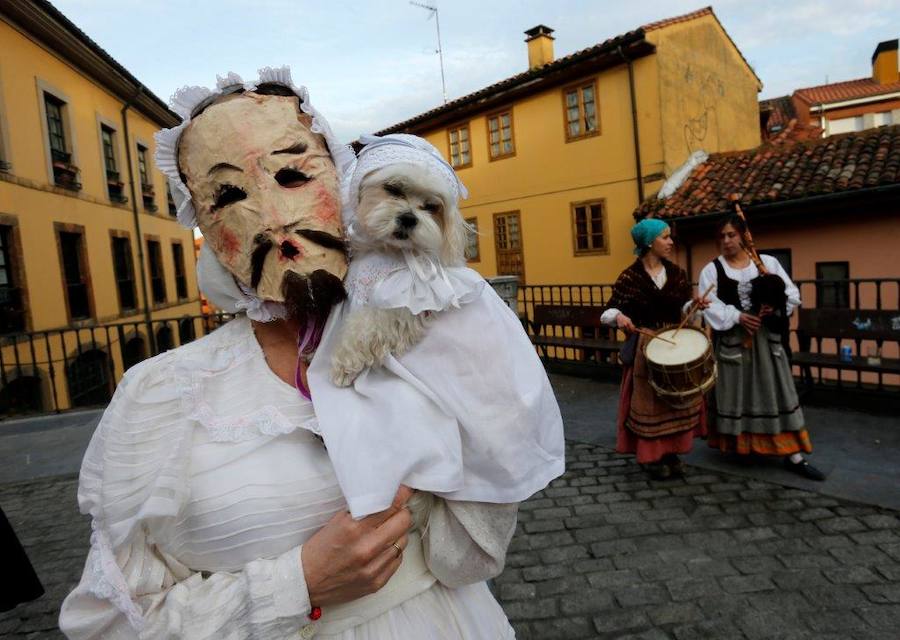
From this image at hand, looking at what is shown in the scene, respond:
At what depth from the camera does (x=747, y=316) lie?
456 centimetres

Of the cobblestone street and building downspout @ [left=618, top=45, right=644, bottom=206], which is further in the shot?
building downspout @ [left=618, top=45, right=644, bottom=206]

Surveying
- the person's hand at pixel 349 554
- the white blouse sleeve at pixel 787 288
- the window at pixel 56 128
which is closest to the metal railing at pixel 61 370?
the window at pixel 56 128

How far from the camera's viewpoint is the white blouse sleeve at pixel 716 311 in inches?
182

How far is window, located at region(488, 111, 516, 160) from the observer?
18359 millimetres

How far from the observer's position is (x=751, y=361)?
4746 millimetres

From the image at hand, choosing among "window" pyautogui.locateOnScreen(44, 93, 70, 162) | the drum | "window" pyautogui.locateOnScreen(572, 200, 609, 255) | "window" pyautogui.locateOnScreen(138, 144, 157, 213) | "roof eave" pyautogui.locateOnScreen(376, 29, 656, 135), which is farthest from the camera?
"window" pyautogui.locateOnScreen(138, 144, 157, 213)

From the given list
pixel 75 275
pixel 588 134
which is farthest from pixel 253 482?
pixel 588 134

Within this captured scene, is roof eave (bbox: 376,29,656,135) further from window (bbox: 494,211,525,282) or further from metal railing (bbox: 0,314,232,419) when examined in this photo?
metal railing (bbox: 0,314,232,419)

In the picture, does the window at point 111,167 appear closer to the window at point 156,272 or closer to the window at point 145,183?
the window at point 145,183

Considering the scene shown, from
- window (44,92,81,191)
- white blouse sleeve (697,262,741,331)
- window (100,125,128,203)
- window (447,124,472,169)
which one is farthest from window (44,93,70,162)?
white blouse sleeve (697,262,741,331)

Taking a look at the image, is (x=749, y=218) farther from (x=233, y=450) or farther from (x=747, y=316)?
(x=233, y=450)

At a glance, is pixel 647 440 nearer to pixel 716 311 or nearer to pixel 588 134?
pixel 716 311

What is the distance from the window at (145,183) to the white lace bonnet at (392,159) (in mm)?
20438

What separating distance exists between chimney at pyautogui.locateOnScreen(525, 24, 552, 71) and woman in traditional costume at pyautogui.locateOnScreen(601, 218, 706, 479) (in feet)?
52.8
